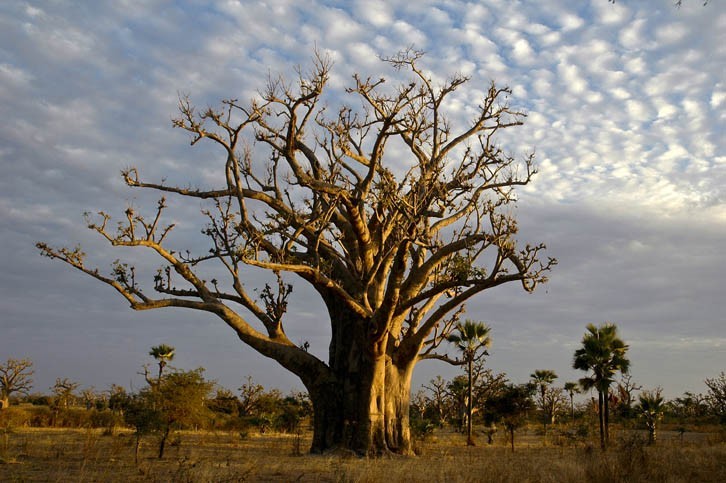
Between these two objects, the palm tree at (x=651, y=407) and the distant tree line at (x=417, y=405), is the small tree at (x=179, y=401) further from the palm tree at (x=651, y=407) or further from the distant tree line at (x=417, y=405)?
the palm tree at (x=651, y=407)

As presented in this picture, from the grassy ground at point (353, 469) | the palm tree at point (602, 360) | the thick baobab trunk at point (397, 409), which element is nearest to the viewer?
the grassy ground at point (353, 469)

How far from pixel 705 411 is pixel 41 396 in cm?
4781

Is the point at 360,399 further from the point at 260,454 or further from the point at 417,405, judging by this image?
the point at 417,405

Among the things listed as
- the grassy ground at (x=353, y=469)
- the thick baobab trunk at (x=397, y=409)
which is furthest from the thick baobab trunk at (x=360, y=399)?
the grassy ground at (x=353, y=469)

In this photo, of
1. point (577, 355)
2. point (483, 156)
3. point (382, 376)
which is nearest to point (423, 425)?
point (577, 355)

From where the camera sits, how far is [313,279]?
15148mm

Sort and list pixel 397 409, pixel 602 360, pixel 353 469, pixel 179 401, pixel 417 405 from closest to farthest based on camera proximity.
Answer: pixel 353 469 < pixel 179 401 < pixel 397 409 < pixel 602 360 < pixel 417 405

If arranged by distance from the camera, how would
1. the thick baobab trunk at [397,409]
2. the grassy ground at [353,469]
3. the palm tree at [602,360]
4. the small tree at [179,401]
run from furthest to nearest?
the palm tree at [602,360] → the thick baobab trunk at [397,409] → the small tree at [179,401] → the grassy ground at [353,469]

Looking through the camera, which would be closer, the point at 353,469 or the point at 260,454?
the point at 353,469

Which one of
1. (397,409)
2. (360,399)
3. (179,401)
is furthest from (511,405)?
(179,401)

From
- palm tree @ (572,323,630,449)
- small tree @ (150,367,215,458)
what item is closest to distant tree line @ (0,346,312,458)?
small tree @ (150,367,215,458)

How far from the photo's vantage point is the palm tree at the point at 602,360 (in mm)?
23641

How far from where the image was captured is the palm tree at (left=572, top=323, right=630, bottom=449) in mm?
23641

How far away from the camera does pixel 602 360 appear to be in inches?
930
